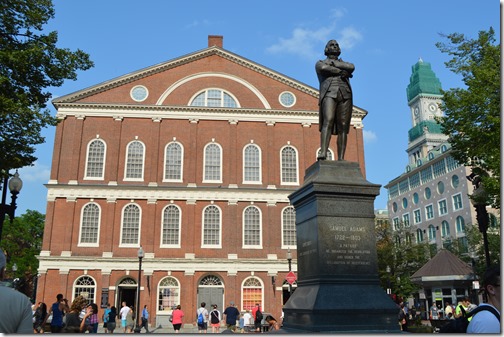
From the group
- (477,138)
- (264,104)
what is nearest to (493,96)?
(477,138)

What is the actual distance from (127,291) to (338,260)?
98.9 feet

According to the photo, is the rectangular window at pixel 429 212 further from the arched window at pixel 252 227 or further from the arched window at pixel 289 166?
the arched window at pixel 252 227

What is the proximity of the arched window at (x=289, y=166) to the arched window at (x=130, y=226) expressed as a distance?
11644mm

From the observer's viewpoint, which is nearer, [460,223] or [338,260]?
[338,260]

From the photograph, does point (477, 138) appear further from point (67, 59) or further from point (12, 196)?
point (12, 196)

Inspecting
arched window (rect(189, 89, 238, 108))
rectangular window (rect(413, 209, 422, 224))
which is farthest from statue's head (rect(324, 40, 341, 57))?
rectangular window (rect(413, 209, 422, 224))

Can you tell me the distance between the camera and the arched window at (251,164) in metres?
37.5

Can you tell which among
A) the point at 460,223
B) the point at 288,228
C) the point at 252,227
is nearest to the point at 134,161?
the point at 252,227

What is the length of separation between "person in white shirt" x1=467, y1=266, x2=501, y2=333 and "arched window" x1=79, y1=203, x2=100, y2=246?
33.8m

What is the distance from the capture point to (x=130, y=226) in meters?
35.3

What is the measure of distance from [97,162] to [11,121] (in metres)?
22.0

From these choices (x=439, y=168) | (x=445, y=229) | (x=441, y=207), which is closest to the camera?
(x=445, y=229)

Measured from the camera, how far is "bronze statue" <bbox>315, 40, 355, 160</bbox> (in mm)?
9133

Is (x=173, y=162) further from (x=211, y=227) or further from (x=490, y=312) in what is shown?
(x=490, y=312)
